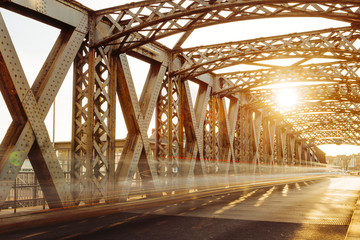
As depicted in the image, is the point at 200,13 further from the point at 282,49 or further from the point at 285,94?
the point at 285,94

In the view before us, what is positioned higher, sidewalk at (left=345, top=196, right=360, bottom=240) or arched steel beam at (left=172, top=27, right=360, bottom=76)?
arched steel beam at (left=172, top=27, right=360, bottom=76)

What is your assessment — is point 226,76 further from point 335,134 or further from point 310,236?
point 335,134

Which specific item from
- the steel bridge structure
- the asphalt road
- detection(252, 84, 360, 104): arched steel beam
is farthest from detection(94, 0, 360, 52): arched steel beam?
detection(252, 84, 360, 104): arched steel beam

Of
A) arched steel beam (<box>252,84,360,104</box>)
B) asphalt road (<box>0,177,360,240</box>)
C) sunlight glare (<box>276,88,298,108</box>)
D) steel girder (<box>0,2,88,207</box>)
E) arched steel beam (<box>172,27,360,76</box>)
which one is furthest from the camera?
sunlight glare (<box>276,88,298,108</box>)

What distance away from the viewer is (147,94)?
15461 mm

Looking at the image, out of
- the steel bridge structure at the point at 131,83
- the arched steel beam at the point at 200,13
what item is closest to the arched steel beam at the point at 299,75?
the steel bridge structure at the point at 131,83

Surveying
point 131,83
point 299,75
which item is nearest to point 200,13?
point 131,83

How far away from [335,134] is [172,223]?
59.1m

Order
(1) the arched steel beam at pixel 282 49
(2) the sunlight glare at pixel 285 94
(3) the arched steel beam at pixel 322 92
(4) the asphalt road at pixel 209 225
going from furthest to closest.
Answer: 1. (2) the sunlight glare at pixel 285 94
2. (3) the arched steel beam at pixel 322 92
3. (1) the arched steel beam at pixel 282 49
4. (4) the asphalt road at pixel 209 225

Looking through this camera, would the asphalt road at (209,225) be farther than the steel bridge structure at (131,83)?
No

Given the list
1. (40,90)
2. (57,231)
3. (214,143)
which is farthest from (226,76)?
(57,231)

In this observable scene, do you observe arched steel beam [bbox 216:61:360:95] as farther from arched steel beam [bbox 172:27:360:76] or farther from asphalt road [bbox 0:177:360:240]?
asphalt road [bbox 0:177:360:240]

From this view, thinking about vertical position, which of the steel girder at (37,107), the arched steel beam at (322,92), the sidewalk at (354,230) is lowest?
the sidewalk at (354,230)

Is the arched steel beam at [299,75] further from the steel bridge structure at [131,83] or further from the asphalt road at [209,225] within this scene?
the asphalt road at [209,225]
